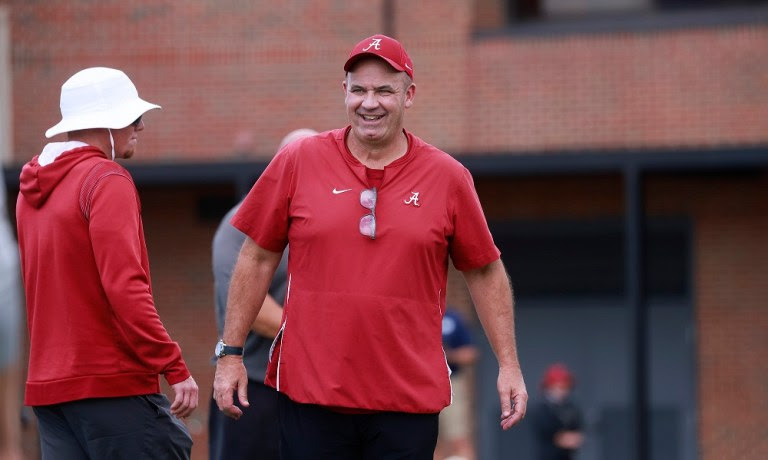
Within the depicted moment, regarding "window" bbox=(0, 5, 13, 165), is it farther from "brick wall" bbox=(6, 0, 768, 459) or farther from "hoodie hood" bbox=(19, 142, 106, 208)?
"hoodie hood" bbox=(19, 142, 106, 208)

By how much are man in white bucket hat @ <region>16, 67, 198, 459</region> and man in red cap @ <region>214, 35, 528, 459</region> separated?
0.28 m

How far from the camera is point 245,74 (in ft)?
52.7

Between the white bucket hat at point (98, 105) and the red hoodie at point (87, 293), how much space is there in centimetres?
16

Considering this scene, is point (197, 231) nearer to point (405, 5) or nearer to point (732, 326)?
point (405, 5)

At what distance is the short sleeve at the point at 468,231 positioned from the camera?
Result: 16.1 feet

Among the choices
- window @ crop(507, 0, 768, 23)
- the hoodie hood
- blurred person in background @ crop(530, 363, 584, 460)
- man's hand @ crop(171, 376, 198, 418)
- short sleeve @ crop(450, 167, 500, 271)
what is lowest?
blurred person in background @ crop(530, 363, 584, 460)

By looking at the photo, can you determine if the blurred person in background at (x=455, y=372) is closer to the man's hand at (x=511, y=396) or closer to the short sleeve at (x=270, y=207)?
the man's hand at (x=511, y=396)

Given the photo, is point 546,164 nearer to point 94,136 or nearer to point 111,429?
point 94,136

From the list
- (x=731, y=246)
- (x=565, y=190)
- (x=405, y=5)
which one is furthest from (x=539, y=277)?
(x=405, y=5)

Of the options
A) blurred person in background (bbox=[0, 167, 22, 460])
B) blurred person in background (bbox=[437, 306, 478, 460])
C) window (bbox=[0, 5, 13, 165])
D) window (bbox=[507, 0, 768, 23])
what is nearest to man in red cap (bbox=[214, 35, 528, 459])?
blurred person in background (bbox=[0, 167, 22, 460])

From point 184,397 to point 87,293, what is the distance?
488mm

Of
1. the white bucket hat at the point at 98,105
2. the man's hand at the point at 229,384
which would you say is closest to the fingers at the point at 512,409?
the man's hand at the point at 229,384

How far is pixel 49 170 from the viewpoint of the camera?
5098mm

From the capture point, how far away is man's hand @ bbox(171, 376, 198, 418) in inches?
197
